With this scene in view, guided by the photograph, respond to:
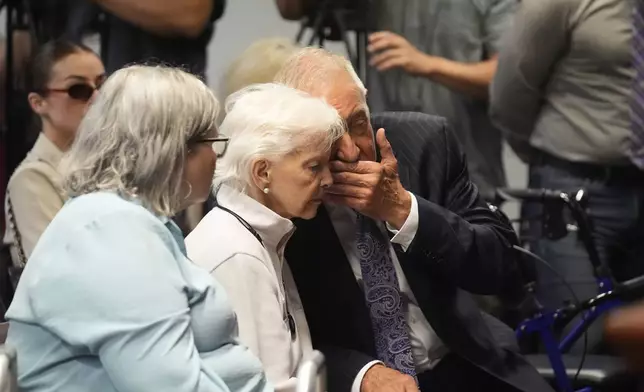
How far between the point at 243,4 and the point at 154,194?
2.00 m

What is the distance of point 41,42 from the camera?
3.57 metres

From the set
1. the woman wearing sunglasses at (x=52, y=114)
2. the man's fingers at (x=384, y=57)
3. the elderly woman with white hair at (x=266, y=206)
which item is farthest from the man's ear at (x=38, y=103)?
the elderly woman with white hair at (x=266, y=206)

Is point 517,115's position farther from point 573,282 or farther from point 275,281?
point 275,281

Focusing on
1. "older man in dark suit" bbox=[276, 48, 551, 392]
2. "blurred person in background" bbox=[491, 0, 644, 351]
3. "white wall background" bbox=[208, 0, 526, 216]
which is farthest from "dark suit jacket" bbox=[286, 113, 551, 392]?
"white wall background" bbox=[208, 0, 526, 216]

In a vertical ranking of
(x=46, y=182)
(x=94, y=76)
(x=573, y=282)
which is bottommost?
(x=573, y=282)

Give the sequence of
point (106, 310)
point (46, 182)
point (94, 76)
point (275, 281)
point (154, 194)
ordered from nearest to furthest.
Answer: point (106, 310)
point (154, 194)
point (275, 281)
point (46, 182)
point (94, 76)

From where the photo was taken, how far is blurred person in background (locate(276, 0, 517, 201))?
3432 millimetres

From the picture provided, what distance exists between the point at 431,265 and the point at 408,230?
129mm

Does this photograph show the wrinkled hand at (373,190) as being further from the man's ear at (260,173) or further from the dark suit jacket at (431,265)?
the man's ear at (260,173)

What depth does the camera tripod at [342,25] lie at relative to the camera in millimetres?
3426

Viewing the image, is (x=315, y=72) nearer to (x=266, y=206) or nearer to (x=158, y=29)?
(x=266, y=206)

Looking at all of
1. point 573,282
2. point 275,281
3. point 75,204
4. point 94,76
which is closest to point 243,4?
point 94,76

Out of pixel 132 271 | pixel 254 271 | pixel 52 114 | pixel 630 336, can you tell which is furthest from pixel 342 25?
pixel 630 336

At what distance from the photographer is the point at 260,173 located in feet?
6.24
